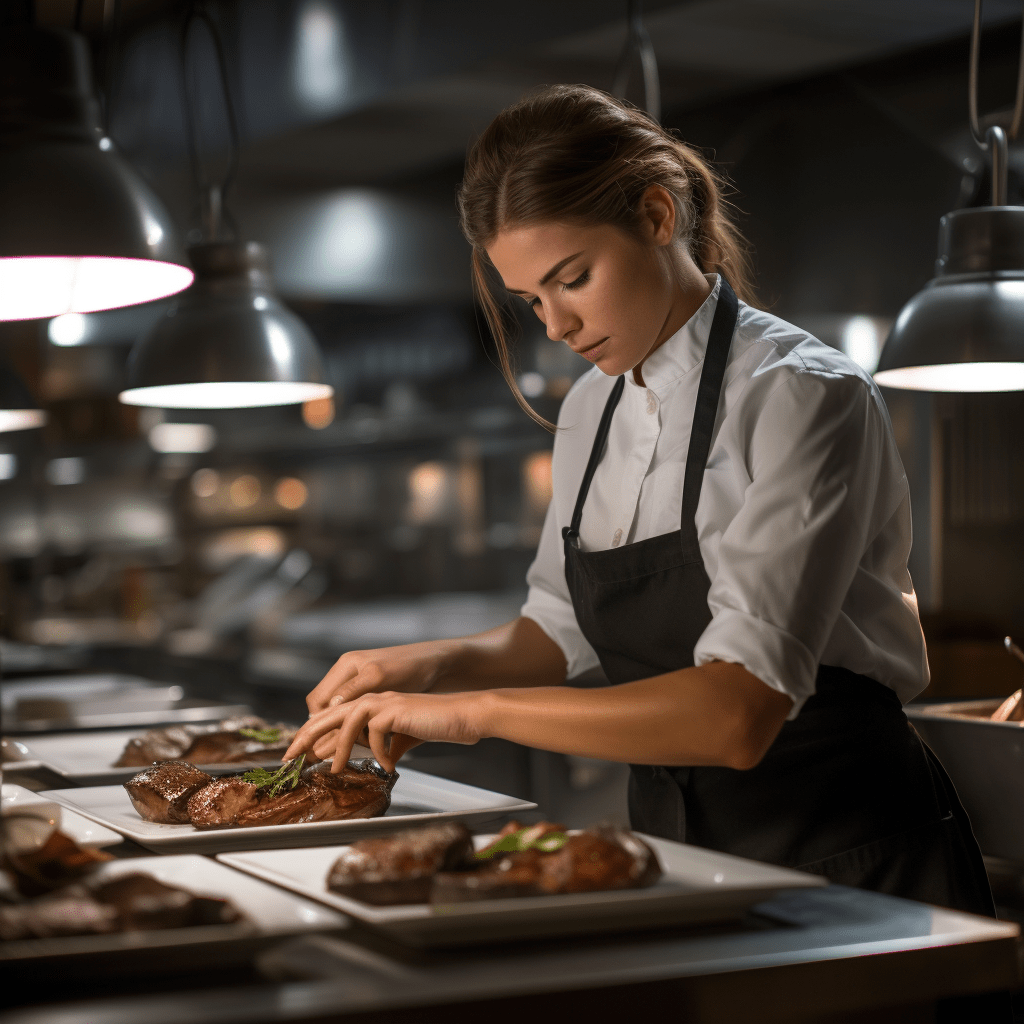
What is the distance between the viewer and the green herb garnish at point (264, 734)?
5.95 feet

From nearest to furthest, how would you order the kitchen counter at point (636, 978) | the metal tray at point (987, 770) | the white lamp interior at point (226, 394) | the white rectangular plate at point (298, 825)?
the kitchen counter at point (636, 978) → the white rectangular plate at point (298, 825) → the metal tray at point (987, 770) → the white lamp interior at point (226, 394)

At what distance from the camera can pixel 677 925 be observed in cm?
99

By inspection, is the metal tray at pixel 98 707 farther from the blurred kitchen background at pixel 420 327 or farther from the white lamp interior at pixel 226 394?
the white lamp interior at pixel 226 394

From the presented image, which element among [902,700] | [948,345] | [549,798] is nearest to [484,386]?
[549,798]

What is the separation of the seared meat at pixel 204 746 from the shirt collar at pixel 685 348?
70 centimetres

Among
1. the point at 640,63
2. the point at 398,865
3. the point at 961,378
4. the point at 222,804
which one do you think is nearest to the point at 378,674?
the point at 222,804

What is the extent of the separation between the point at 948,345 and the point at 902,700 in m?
0.72

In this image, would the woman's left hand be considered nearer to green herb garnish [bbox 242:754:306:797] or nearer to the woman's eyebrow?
green herb garnish [bbox 242:754:306:797]

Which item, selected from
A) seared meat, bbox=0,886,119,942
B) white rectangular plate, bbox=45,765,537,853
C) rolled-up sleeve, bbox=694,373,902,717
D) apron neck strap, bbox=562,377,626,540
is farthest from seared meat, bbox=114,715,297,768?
seared meat, bbox=0,886,119,942

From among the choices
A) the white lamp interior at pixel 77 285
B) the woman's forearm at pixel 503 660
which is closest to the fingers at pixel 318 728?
the woman's forearm at pixel 503 660

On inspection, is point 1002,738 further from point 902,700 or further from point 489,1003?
point 489,1003

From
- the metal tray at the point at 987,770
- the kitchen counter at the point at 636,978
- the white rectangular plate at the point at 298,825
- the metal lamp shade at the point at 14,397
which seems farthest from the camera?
the metal lamp shade at the point at 14,397

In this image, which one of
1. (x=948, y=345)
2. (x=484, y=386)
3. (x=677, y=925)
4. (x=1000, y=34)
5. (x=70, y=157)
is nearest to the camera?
(x=677, y=925)

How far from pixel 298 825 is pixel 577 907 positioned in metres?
0.47
